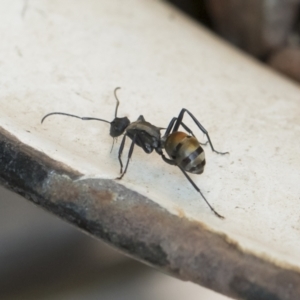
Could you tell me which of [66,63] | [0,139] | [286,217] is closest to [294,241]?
[286,217]

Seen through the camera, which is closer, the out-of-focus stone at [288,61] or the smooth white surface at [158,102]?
the smooth white surface at [158,102]

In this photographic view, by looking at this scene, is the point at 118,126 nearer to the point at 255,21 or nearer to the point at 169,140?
the point at 169,140

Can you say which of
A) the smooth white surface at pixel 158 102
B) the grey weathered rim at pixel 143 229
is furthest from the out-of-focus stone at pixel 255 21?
the grey weathered rim at pixel 143 229

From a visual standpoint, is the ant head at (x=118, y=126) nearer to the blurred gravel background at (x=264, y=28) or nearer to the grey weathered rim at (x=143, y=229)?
the grey weathered rim at (x=143, y=229)

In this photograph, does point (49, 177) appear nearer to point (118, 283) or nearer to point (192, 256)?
point (192, 256)

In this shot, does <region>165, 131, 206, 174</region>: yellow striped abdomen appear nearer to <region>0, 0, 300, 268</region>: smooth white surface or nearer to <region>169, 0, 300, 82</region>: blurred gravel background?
<region>0, 0, 300, 268</region>: smooth white surface

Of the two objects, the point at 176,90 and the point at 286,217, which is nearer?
the point at 286,217

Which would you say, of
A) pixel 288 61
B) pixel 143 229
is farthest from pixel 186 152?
pixel 288 61
